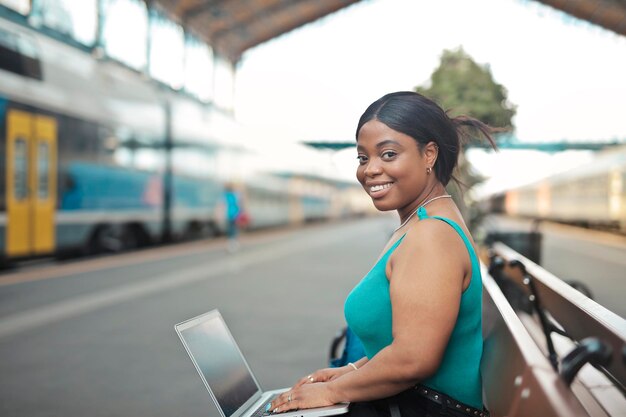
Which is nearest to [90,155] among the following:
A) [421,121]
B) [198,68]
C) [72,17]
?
[72,17]

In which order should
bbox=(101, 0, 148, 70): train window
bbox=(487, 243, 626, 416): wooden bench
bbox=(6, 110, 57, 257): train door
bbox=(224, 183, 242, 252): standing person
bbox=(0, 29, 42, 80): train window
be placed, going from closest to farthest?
1. bbox=(487, 243, 626, 416): wooden bench
2. bbox=(0, 29, 42, 80): train window
3. bbox=(6, 110, 57, 257): train door
4. bbox=(224, 183, 242, 252): standing person
5. bbox=(101, 0, 148, 70): train window

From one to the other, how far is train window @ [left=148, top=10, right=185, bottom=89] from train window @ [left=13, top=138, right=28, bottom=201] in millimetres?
13652

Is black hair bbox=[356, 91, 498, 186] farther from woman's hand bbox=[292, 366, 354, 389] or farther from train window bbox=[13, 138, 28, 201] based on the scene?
train window bbox=[13, 138, 28, 201]

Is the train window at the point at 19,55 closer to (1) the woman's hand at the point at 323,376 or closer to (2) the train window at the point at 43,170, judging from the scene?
Result: (2) the train window at the point at 43,170

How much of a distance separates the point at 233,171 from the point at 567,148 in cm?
1925

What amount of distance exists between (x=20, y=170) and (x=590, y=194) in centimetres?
2112

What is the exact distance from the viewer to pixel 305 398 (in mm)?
2096

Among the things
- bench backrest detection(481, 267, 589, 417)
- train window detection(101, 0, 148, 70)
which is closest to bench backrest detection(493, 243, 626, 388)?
bench backrest detection(481, 267, 589, 417)

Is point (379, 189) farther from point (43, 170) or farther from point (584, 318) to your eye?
point (43, 170)

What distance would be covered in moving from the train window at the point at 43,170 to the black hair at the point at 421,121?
11476 millimetres

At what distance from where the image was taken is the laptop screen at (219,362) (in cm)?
227

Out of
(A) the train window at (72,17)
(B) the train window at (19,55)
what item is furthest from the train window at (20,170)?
(A) the train window at (72,17)

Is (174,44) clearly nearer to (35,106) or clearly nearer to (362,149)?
(35,106)

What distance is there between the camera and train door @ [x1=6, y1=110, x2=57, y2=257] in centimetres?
1192
